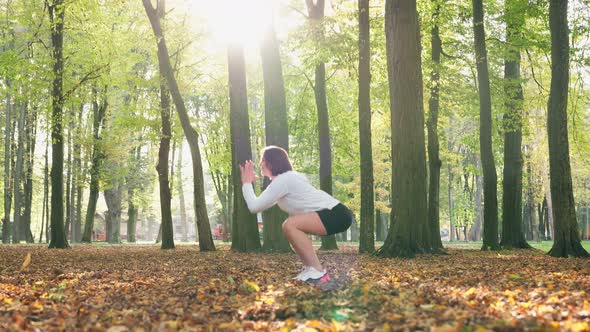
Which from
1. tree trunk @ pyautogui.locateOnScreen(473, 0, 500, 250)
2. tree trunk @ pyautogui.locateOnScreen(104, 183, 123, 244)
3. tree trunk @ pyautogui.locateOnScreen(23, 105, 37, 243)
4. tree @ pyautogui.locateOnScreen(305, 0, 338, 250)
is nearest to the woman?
tree trunk @ pyautogui.locateOnScreen(473, 0, 500, 250)

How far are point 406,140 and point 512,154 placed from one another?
8.40 m

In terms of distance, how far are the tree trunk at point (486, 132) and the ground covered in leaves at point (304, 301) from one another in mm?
8195

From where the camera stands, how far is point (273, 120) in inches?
571

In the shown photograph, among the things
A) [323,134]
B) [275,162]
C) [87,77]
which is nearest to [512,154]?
[323,134]

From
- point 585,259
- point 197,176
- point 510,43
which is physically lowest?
point 585,259

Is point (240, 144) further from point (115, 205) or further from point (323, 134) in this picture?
point (115, 205)

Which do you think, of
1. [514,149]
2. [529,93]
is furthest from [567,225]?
[529,93]

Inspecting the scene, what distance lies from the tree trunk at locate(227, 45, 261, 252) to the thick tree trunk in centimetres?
56

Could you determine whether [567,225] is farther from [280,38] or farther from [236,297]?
[280,38]

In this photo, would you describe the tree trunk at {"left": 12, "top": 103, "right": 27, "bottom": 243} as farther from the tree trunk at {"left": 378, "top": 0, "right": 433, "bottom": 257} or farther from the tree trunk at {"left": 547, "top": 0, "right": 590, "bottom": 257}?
the tree trunk at {"left": 547, "top": 0, "right": 590, "bottom": 257}

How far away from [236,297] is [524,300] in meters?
2.68

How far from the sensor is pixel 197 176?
55.6 feet

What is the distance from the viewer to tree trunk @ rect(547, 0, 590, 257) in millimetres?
11406

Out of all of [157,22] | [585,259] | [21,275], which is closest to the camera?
[21,275]
